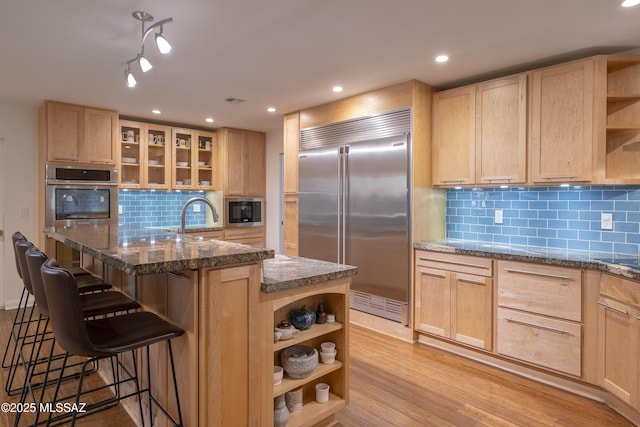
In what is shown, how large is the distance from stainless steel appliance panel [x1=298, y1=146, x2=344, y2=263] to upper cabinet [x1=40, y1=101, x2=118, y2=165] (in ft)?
8.11

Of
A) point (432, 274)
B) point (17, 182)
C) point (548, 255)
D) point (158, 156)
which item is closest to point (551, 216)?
point (548, 255)

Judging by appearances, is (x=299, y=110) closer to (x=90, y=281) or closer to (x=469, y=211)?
(x=469, y=211)

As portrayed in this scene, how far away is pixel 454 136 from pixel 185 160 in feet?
13.3

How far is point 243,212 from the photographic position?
19.5 feet

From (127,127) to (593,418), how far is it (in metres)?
5.74

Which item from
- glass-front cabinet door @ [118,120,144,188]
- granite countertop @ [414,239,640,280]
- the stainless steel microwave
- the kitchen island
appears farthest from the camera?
the stainless steel microwave

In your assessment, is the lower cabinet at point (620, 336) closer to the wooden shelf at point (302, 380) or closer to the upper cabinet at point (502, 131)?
the upper cabinet at point (502, 131)

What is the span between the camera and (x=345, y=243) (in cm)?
397

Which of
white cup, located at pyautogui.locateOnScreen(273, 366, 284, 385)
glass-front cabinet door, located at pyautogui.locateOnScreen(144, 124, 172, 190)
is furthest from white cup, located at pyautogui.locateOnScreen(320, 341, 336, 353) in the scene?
glass-front cabinet door, located at pyautogui.locateOnScreen(144, 124, 172, 190)

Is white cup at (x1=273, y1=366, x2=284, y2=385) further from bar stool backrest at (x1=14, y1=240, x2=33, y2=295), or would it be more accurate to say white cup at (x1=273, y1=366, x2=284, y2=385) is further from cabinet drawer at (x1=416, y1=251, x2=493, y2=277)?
cabinet drawer at (x1=416, y1=251, x2=493, y2=277)

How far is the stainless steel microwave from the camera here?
19.1 ft

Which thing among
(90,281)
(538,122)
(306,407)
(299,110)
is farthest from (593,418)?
(299,110)

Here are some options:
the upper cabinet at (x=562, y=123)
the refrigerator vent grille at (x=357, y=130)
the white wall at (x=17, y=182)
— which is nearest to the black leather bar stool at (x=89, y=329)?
the refrigerator vent grille at (x=357, y=130)

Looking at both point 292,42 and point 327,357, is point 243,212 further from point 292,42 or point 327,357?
point 327,357
